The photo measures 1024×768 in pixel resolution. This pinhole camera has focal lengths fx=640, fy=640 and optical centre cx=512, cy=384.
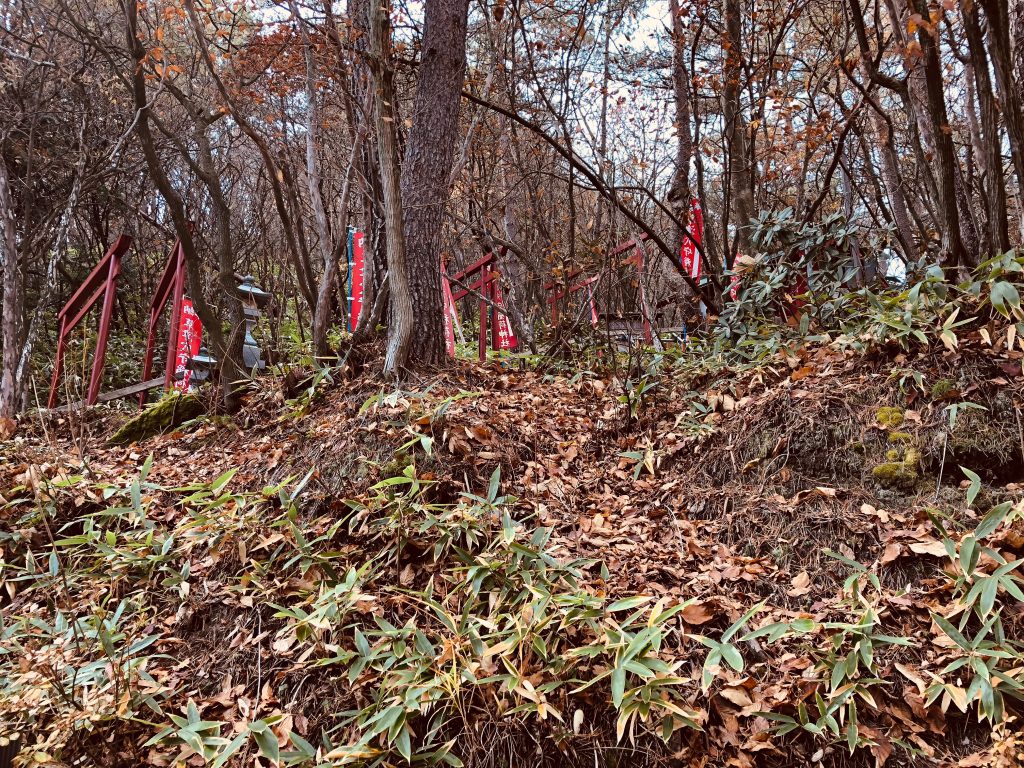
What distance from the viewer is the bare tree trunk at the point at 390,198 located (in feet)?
13.6

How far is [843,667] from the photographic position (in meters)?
2.36

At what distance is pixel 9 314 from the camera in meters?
6.67

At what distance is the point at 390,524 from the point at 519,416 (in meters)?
1.36

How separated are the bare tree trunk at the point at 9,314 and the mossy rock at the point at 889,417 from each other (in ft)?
25.1

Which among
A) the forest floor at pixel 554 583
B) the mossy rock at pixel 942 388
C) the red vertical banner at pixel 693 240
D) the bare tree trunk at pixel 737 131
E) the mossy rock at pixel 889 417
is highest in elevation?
the bare tree trunk at pixel 737 131

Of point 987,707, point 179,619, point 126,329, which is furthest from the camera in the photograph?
point 126,329

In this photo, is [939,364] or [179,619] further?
[939,364]

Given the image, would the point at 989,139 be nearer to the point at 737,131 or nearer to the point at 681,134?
the point at 737,131

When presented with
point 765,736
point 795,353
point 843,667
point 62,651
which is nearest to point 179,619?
point 62,651

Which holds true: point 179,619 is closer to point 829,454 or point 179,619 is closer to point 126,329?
point 829,454

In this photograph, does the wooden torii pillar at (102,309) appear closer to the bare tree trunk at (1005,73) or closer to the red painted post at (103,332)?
the red painted post at (103,332)

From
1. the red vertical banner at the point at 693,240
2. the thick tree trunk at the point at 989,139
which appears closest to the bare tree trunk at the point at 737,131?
the red vertical banner at the point at 693,240

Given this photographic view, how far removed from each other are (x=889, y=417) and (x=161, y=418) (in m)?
5.12

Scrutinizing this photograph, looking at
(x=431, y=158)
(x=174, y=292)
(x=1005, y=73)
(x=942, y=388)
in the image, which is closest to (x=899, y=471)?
(x=942, y=388)
